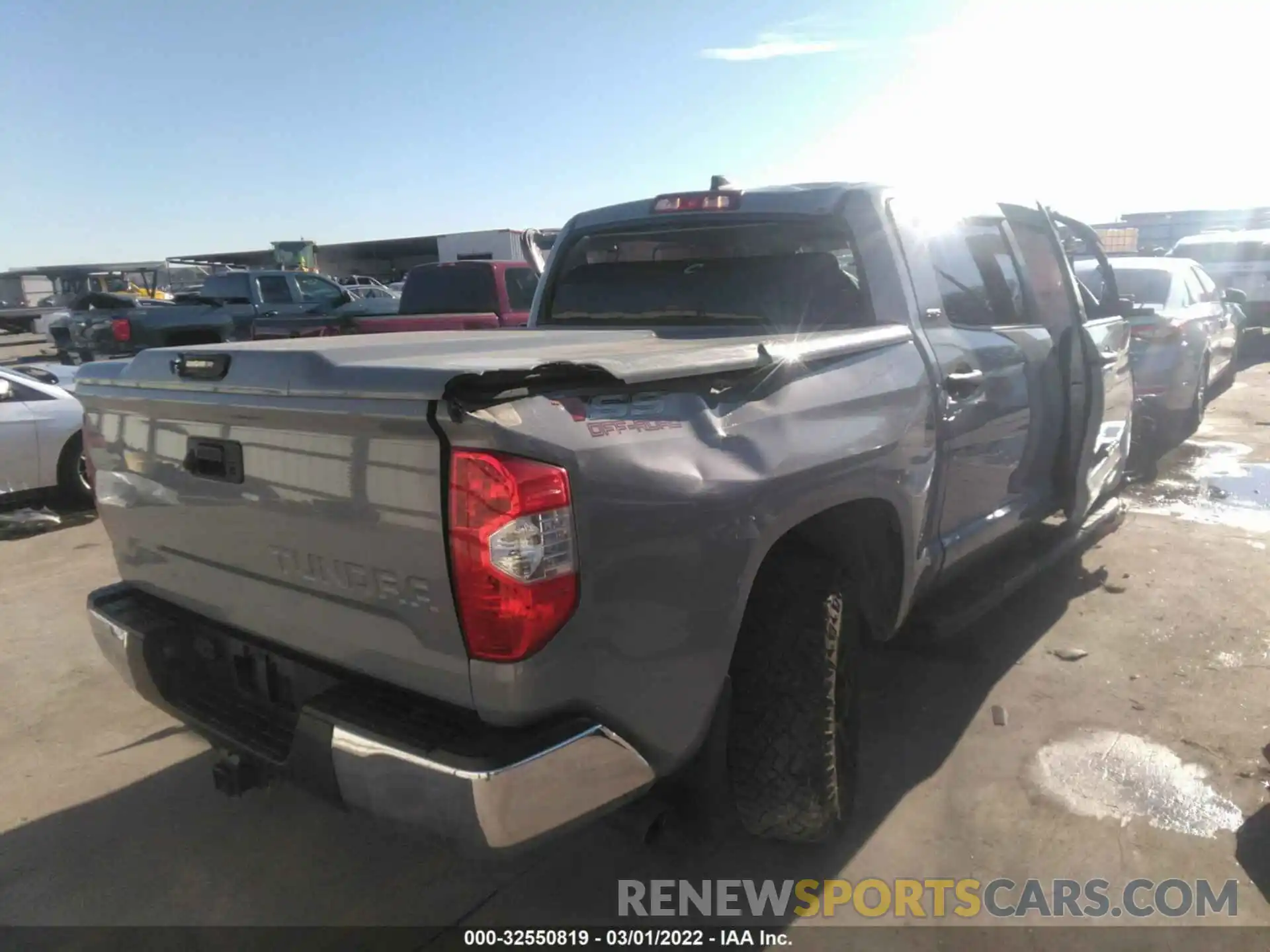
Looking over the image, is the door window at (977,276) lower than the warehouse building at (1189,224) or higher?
higher

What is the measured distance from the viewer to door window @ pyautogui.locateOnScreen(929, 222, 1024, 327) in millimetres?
3549

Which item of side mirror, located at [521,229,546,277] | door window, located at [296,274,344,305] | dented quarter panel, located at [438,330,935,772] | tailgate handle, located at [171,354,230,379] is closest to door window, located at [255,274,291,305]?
door window, located at [296,274,344,305]

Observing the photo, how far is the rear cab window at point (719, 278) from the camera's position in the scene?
3307mm

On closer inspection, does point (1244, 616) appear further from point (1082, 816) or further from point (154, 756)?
point (154, 756)

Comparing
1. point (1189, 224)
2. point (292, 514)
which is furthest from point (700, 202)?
point (1189, 224)

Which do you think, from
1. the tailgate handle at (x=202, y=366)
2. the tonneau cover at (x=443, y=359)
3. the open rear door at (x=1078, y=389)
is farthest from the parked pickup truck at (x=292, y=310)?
the tailgate handle at (x=202, y=366)

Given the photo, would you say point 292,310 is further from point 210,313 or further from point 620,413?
point 620,413

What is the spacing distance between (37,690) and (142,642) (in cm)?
212

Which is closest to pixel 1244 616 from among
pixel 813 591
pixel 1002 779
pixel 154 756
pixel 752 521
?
pixel 1002 779

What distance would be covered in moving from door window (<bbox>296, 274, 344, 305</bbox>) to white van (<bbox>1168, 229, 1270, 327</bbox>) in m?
13.4

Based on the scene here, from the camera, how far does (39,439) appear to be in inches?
275

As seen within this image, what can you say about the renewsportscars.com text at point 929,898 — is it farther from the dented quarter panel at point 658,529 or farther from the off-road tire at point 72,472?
the off-road tire at point 72,472

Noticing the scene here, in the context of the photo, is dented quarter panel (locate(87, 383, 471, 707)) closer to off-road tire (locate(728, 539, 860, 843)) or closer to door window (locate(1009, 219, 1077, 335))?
off-road tire (locate(728, 539, 860, 843))

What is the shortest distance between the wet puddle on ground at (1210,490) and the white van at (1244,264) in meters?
7.69
